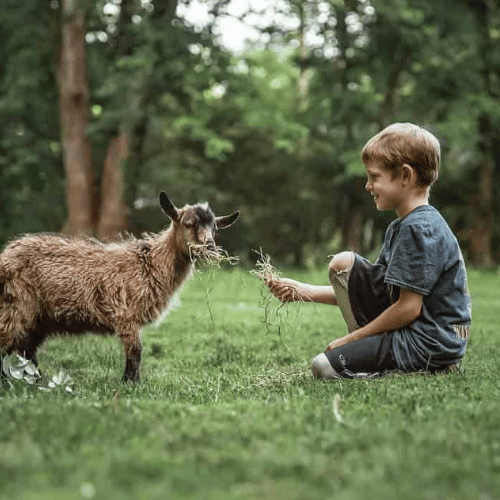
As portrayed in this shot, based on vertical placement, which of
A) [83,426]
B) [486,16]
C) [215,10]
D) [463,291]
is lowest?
[83,426]

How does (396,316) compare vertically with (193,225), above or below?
below

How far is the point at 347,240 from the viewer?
27219mm

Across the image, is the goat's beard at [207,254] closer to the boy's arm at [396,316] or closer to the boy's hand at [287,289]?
the boy's hand at [287,289]

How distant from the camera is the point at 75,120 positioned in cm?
1927

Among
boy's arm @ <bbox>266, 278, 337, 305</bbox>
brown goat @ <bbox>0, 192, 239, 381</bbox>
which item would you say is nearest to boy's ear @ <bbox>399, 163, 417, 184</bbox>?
boy's arm @ <bbox>266, 278, 337, 305</bbox>

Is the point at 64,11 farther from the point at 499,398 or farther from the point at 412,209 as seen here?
the point at 499,398

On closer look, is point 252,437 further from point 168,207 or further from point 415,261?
point 168,207

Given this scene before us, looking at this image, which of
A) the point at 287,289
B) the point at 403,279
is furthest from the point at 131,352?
the point at 403,279

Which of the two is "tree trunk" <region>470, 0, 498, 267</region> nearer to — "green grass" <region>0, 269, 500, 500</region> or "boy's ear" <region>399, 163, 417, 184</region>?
"boy's ear" <region>399, 163, 417, 184</region>

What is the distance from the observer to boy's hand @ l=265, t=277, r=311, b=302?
5.50 metres

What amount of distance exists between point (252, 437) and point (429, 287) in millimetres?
1990

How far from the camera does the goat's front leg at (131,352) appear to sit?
5617 mm

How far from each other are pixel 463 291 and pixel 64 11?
16.2 meters

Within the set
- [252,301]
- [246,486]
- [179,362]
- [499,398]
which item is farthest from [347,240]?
[246,486]
